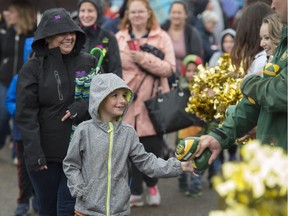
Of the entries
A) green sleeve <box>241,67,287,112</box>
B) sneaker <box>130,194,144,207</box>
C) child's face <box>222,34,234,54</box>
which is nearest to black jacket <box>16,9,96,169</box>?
green sleeve <box>241,67,287,112</box>

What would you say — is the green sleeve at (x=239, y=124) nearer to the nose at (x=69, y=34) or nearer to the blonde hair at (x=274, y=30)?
the blonde hair at (x=274, y=30)

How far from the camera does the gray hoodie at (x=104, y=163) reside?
5672mm

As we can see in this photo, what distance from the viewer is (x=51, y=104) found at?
21.1ft

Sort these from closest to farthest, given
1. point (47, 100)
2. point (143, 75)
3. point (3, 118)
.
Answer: point (47, 100)
point (143, 75)
point (3, 118)

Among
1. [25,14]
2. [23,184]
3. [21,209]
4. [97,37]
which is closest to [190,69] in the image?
[97,37]

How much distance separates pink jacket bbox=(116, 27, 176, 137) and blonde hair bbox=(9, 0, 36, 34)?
152 centimetres

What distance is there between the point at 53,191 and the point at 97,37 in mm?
2161

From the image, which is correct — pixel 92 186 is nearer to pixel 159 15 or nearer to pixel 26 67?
pixel 26 67

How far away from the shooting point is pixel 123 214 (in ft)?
18.7

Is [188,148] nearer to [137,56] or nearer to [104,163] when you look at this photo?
[104,163]

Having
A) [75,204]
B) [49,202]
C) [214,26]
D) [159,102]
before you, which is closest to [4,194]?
[159,102]

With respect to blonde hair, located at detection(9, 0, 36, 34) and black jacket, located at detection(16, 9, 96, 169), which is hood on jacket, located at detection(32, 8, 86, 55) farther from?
blonde hair, located at detection(9, 0, 36, 34)

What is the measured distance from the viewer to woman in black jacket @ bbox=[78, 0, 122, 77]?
8.01 meters

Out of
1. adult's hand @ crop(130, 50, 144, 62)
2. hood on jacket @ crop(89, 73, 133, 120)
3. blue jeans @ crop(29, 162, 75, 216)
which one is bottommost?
blue jeans @ crop(29, 162, 75, 216)
